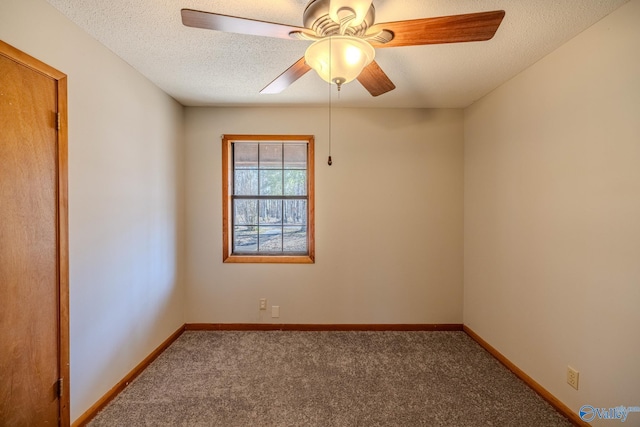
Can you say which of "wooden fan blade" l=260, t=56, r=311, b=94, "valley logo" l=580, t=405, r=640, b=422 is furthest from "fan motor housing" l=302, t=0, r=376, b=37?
"valley logo" l=580, t=405, r=640, b=422

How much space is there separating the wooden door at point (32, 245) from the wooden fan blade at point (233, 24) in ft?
2.94

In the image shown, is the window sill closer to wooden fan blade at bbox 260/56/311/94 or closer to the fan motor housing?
wooden fan blade at bbox 260/56/311/94

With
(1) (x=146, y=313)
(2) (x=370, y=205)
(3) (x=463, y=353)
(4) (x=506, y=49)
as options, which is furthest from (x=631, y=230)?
(1) (x=146, y=313)

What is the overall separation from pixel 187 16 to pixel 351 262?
2.50 meters

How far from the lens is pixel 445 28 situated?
1.19m

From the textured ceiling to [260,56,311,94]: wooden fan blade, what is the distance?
26 cm

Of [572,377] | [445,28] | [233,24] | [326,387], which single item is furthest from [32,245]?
[572,377]

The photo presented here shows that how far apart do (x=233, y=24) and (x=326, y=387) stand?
2.35m

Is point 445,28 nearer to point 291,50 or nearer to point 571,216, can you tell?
point 291,50

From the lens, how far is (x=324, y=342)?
2.73m

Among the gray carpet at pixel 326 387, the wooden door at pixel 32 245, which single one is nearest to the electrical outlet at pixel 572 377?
the gray carpet at pixel 326 387

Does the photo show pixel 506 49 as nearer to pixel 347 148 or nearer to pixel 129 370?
pixel 347 148

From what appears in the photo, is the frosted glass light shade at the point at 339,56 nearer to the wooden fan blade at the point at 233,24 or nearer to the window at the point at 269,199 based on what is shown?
the wooden fan blade at the point at 233,24

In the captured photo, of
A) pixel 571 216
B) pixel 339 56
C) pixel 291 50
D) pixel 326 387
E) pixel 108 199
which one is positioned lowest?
pixel 326 387
